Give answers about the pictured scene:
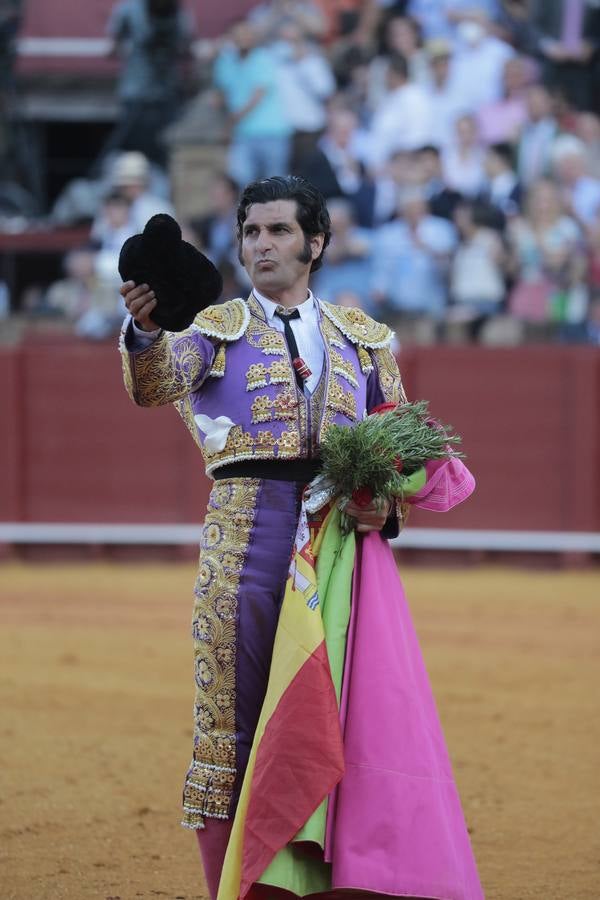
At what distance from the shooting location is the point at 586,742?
210 inches

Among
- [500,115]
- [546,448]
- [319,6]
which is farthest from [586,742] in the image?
[319,6]

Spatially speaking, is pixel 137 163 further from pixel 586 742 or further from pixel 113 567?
pixel 586 742

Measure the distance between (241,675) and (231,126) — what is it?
8.03 m

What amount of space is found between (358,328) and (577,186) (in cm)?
606

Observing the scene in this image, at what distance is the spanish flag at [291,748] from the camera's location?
294 centimetres

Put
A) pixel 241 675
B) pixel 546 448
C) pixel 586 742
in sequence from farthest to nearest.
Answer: pixel 546 448, pixel 586 742, pixel 241 675

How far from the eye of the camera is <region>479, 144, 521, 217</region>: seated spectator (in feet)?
30.1

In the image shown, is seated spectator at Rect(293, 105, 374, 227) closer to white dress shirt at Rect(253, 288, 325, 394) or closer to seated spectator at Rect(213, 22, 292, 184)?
seated spectator at Rect(213, 22, 292, 184)

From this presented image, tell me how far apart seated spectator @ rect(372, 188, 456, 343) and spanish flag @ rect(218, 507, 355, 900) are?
614 centimetres

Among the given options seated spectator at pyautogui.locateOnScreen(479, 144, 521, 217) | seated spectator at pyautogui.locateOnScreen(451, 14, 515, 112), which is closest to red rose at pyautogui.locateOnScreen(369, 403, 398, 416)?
seated spectator at pyautogui.locateOnScreen(479, 144, 521, 217)

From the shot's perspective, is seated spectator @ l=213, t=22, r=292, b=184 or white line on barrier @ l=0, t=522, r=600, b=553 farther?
seated spectator @ l=213, t=22, r=292, b=184

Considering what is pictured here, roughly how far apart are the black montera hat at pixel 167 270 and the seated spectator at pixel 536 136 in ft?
22.0

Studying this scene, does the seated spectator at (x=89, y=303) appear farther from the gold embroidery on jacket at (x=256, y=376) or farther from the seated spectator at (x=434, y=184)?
the gold embroidery on jacket at (x=256, y=376)

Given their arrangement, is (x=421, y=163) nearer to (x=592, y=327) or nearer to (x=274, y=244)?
(x=592, y=327)
